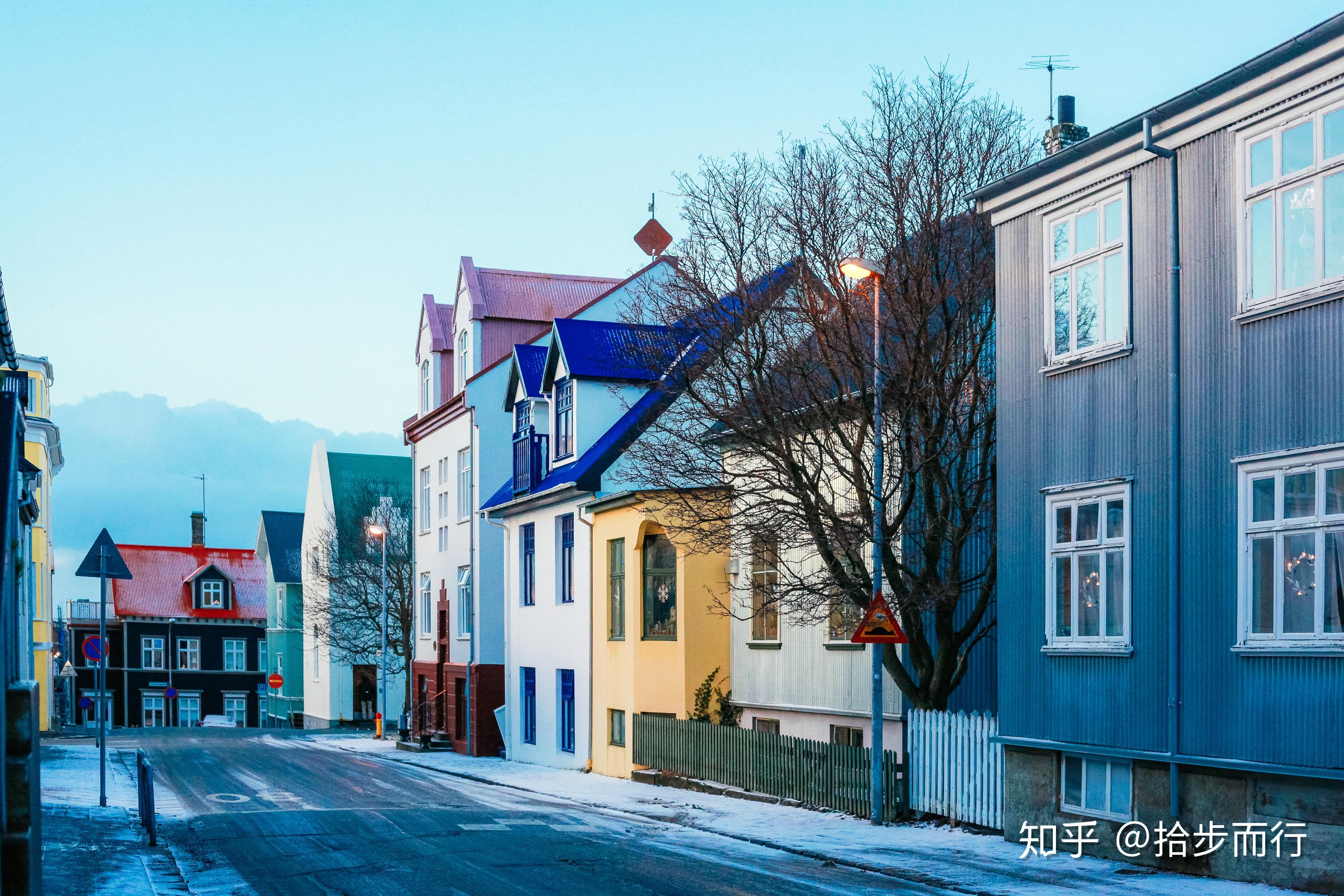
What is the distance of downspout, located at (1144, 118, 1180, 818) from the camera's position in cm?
1380

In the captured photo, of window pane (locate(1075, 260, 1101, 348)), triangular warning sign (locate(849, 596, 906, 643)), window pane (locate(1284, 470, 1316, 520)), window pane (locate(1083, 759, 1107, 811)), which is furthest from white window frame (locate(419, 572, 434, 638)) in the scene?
window pane (locate(1284, 470, 1316, 520))

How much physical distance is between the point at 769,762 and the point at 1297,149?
12.5 meters

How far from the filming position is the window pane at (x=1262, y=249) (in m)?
13.1

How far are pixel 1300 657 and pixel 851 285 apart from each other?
8.74m

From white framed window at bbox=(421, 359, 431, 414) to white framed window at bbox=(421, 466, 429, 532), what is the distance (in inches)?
79.3

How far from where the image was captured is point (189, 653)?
80.3m

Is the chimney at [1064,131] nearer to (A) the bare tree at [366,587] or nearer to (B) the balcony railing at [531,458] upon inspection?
(B) the balcony railing at [531,458]

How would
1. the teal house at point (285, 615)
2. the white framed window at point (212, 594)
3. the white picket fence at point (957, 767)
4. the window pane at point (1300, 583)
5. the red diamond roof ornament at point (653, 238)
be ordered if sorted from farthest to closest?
the white framed window at point (212, 594) → the teal house at point (285, 615) → the red diamond roof ornament at point (653, 238) → the white picket fence at point (957, 767) → the window pane at point (1300, 583)

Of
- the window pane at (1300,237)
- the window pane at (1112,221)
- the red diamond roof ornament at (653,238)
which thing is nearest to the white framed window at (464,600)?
the red diamond roof ornament at (653,238)

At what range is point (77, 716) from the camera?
82.4 m

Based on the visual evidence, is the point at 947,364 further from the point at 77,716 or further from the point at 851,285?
the point at 77,716

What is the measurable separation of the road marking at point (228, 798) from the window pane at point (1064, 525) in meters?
14.5

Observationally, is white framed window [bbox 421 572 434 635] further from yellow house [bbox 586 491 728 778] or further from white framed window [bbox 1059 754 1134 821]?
white framed window [bbox 1059 754 1134 821]

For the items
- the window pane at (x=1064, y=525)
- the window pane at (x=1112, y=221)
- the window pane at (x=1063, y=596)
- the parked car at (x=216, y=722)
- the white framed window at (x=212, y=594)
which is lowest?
the parked car at (x=216, y=722)
